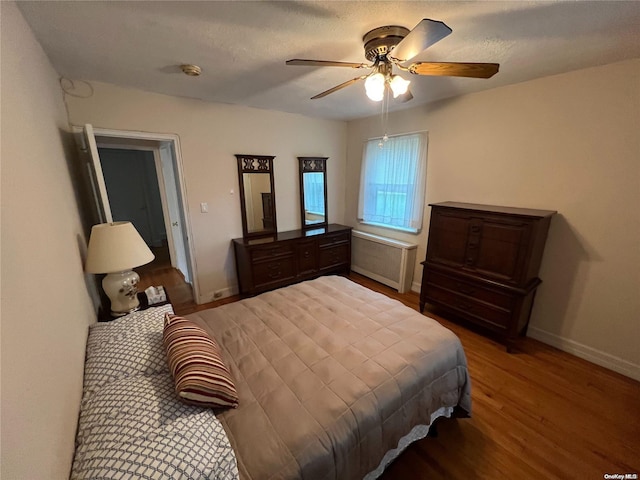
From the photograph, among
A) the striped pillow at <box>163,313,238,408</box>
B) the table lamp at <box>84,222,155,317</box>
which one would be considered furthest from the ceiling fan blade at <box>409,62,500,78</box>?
the table lamp at <box>84,222,155,317</box>

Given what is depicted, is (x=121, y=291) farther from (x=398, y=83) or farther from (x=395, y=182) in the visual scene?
(x=395, y=182)

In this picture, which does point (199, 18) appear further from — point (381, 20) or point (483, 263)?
point (483, 263)

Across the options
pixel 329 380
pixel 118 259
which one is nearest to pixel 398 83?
Result: pixel 329 380

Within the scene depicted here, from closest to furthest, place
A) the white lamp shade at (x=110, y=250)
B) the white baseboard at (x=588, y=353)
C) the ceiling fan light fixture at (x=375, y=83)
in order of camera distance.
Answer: the ceiling fan light fixture at (x=375, y=83)
the white lamp shade at (x=110, y=250)
the white baseboard at (x=588, y=353)

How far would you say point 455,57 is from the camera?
5.94ft

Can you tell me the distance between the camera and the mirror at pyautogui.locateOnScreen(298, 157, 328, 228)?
372cm

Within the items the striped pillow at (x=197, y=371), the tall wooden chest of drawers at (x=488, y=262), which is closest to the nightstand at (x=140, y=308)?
the striped pillow at (x=197, y=371)

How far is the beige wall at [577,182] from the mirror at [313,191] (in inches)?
73.4

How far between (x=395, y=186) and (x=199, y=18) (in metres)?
2.75

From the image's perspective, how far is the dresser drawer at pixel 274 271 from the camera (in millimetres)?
3167

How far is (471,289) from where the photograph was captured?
8.21 feet

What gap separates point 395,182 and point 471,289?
1.67 m

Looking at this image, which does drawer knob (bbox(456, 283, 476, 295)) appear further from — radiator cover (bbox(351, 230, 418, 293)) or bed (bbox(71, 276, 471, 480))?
bed (bbox(71, 276, 471, 480))

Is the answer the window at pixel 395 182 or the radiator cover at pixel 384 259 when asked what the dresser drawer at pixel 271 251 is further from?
the window at pixel 395 182
